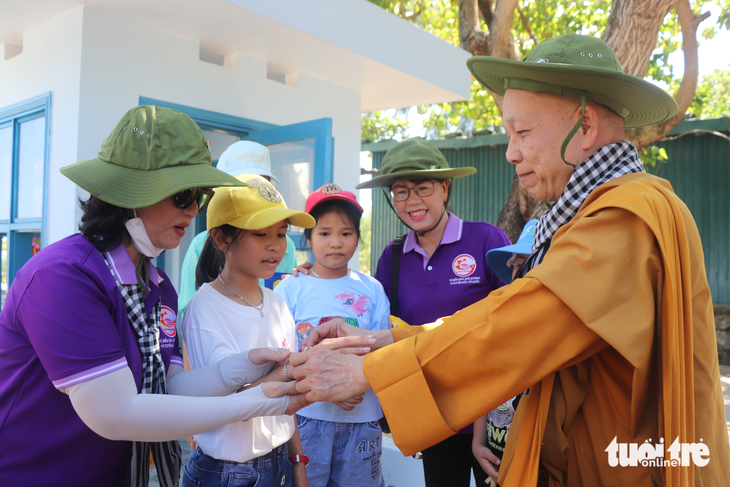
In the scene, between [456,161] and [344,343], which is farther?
[456,161]

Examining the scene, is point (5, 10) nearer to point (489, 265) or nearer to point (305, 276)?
point (305, 276)

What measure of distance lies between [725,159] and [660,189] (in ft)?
26.8

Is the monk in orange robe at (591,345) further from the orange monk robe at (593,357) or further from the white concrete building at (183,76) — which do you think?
the white concrete building at (183,76)

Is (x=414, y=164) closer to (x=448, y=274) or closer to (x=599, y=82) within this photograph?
(x=448, y=274)

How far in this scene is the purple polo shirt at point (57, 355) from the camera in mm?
1227

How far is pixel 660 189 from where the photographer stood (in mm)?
1269

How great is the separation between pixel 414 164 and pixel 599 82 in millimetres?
1351

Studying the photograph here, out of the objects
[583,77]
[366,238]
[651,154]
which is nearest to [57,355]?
[583,77]

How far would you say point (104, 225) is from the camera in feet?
4.65

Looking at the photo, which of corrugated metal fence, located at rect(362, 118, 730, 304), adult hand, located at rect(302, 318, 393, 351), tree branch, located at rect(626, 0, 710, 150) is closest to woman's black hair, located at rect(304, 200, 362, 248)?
adult hand, located at rect(302, 318, 393, 351)

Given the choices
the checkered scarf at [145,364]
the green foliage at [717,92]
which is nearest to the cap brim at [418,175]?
the checkered scarf at [145,364]

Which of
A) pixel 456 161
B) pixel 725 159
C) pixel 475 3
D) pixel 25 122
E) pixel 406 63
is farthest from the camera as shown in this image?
pixel 456 161

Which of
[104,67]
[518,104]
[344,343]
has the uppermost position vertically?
[104,67]

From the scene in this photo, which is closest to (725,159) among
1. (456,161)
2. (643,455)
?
(456,161)
